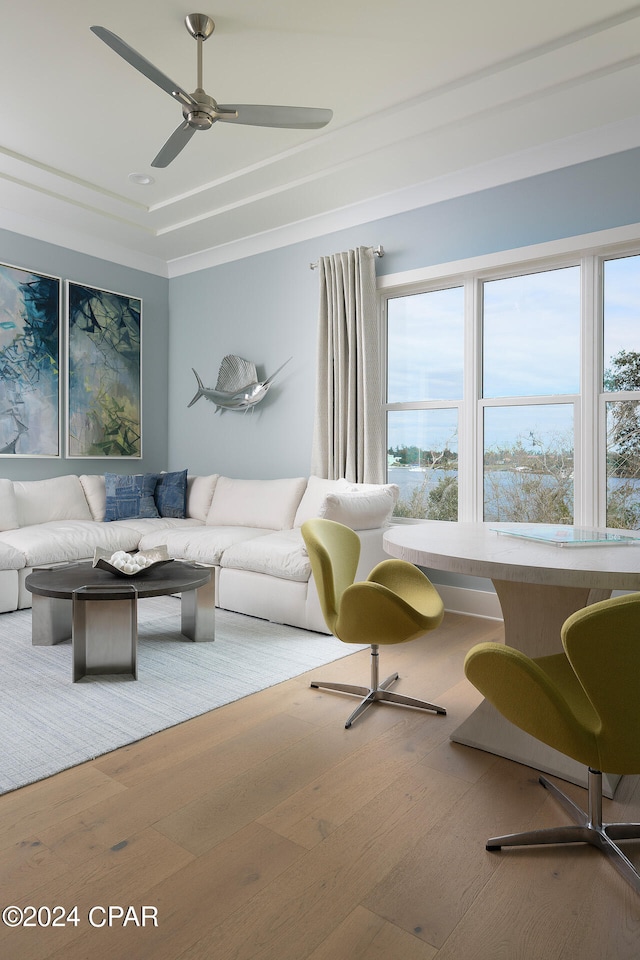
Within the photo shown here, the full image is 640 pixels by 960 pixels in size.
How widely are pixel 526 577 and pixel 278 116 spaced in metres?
2.24

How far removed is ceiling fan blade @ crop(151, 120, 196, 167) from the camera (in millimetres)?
2652

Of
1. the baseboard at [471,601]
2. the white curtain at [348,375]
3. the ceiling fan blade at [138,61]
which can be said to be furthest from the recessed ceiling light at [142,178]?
the baseboard at [471,601]

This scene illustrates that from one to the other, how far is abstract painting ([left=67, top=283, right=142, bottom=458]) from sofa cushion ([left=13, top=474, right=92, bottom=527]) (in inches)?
15.1

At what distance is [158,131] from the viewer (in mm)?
3482

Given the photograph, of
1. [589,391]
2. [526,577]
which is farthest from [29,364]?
[526,577]

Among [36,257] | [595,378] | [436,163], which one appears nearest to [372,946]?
[595,378]

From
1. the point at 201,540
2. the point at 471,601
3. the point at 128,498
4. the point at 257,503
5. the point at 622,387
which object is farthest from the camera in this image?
the point at 128,498

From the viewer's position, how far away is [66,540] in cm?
386

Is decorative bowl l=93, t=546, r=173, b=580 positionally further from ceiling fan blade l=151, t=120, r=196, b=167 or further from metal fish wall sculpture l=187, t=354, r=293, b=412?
metal fish wall sculpture l=187, t=354, r=293, b=412

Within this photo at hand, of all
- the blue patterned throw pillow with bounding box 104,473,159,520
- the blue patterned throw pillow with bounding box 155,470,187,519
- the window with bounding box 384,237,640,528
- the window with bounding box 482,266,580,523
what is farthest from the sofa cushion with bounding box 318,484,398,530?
the blue patterned throw pillow with bounding box 104,473,159,520

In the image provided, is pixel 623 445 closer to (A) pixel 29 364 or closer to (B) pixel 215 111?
(B) pixel 215 111

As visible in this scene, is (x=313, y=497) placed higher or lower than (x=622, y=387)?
lower

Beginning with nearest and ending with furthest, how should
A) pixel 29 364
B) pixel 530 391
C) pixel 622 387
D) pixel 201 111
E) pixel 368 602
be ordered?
pixel 368 602
pixel 201 111
pixel 622 387
pixel 530 391
pixel 29 364

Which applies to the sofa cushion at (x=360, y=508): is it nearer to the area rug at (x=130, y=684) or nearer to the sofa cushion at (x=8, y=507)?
the area rug at (x=130, y=684)
